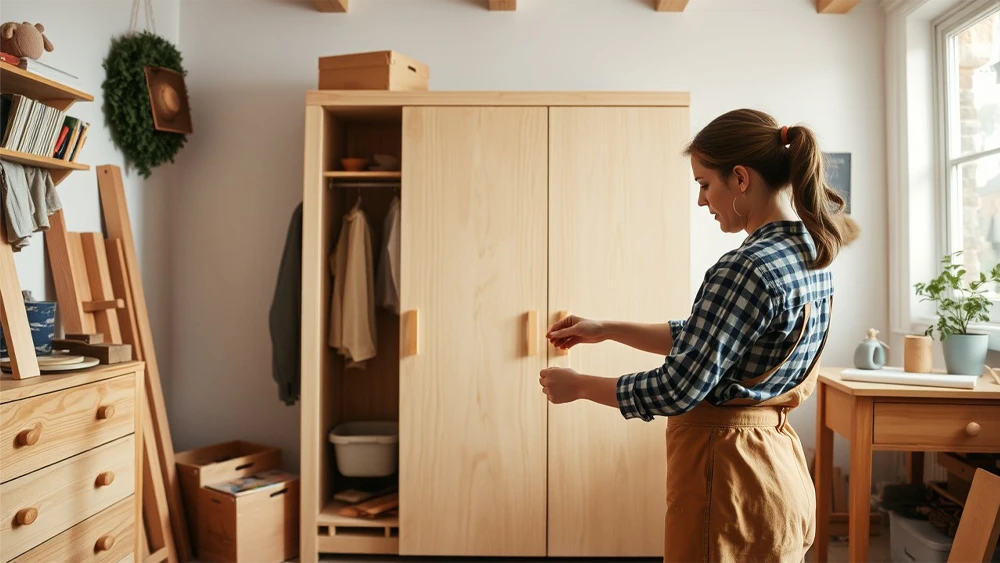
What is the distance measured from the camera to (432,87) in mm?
3334

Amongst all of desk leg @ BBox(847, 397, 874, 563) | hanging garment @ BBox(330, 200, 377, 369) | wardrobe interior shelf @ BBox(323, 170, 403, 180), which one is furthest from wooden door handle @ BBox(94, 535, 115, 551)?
desk leg @ BBox(847, 397, 874, 563)

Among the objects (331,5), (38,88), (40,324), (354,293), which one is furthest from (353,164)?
(40,324)

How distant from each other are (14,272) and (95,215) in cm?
105

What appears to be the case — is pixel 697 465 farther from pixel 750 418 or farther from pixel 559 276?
pixel 559 276

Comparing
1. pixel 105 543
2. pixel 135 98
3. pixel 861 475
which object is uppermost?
pixel 135 98

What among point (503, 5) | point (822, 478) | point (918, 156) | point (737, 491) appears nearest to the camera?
point (737, 491)

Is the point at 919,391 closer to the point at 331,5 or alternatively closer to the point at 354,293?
the point at 354,293

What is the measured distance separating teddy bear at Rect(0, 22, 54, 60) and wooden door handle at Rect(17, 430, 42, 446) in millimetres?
1080

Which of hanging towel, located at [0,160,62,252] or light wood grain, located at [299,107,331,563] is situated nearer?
→ hanging towel, located at [0,160,62,252]

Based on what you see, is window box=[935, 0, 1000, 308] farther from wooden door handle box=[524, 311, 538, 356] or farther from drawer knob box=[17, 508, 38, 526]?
drawer knob box=[17, 508, 38, 526]

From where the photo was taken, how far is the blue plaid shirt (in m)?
1.32

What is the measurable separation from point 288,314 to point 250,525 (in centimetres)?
86

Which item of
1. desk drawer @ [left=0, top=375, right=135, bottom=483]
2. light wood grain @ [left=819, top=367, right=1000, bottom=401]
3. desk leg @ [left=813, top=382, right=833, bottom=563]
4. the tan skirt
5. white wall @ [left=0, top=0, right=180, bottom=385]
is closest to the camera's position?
the tan skirt

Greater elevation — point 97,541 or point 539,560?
point 97,541
